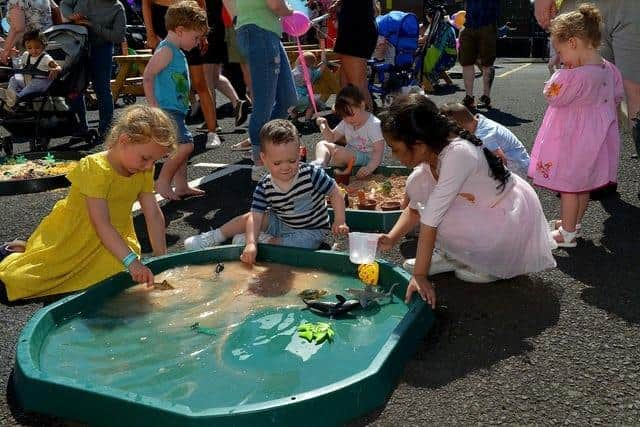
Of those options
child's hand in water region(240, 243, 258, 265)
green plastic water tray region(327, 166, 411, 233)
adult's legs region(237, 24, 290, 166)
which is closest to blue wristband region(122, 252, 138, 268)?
child's hand in water region(240, 243, 258, 265)

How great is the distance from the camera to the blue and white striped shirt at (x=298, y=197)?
376cm

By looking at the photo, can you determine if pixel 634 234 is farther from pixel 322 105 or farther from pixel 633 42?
pixel 322 105

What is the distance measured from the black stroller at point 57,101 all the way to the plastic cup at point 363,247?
4.73m

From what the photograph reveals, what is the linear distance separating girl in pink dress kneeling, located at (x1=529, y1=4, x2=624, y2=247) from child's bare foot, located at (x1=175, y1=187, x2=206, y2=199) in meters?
2.58

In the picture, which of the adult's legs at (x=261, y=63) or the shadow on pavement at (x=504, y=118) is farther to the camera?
the shadow on pavement at (x=504, y=118)

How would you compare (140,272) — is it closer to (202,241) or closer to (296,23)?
(202,241)

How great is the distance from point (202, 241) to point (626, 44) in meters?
3.13

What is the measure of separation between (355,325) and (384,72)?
7.18 meters

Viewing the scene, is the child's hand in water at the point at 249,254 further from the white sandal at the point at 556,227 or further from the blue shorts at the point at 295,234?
the white sandal at the point at 556,227

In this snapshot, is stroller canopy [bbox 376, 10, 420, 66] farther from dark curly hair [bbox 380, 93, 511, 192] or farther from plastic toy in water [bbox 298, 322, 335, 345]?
plastic toy in water [bbox 298, 322, 335, 345]

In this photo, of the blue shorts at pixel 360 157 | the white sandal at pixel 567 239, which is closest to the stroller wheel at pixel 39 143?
the blue shorts at pixel 360 157

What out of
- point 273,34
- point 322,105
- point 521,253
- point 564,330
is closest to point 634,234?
point 521,253

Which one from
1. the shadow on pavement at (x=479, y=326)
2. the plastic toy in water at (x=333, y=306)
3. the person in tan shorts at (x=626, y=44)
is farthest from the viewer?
the person in tan shorts at (x=626, y=44)

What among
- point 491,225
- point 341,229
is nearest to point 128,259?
point 341,229
